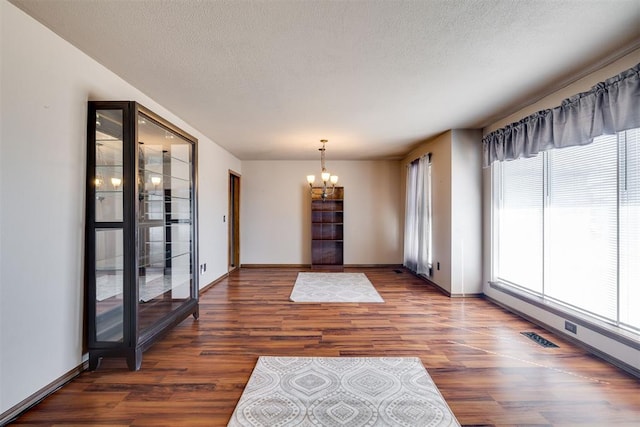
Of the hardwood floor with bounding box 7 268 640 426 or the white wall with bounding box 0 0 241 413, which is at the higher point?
the white wall with bounding box 0 0 241 413

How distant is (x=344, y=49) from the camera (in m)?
2.01

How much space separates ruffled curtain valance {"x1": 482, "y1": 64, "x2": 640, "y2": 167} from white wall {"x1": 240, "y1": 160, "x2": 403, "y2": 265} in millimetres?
3074

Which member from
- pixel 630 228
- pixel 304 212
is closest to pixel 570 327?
pixel 630 228

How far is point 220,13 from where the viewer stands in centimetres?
165

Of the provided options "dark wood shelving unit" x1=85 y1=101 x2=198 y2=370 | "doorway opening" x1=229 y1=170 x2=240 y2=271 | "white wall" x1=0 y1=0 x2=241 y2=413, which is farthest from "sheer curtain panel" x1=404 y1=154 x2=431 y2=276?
"white wall" x1=0 y1=0 x2=241 y2=413

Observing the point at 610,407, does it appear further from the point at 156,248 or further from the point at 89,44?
the point at 89,44

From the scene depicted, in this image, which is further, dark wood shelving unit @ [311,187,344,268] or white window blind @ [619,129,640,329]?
dark wood shelving unit @ [311,187,344,268]

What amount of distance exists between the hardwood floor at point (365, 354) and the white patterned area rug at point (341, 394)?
0.12 m

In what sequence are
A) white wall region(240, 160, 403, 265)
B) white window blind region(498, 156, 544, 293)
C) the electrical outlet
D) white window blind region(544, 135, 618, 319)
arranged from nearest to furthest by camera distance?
white window blind region(544, 135, 618, 319) → the electrical outlet → white window blind region(498, 156, 544, 293) → white wall region(240, 160, 403, 265)

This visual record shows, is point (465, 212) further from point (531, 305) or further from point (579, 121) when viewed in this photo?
point (579, 121)

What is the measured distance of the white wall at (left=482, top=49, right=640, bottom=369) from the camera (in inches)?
84.7

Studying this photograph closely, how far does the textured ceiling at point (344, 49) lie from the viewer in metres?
1.64

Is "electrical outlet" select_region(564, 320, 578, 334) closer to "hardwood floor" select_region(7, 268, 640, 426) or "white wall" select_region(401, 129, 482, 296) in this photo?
"hardwood floor" select_region(7, 268, 640, 426)

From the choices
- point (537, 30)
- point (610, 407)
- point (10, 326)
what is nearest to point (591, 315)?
point (610, 407)
